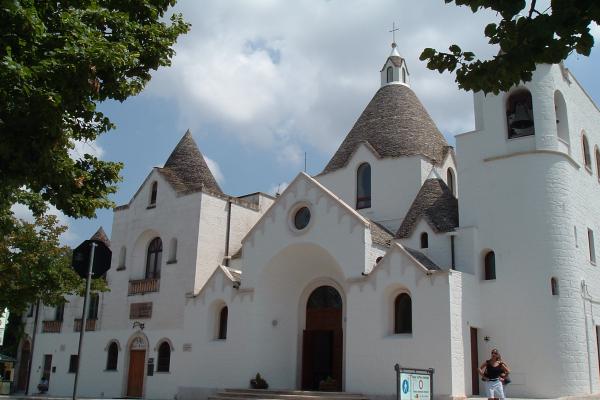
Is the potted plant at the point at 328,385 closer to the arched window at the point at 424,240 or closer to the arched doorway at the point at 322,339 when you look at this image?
the arched doorway at the point at 322,339

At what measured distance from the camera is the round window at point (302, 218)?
78.6 feet

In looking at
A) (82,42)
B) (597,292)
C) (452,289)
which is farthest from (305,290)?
(82,42)

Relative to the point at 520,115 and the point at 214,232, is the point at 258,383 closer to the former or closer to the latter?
the point at 214,232

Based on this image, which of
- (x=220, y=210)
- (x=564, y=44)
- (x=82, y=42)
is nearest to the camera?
(x=564, y=44)

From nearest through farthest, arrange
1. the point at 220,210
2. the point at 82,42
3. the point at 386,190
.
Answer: the point at 82,42
the point at 386,190
the point at 220,210

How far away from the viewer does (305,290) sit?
25.4 metres

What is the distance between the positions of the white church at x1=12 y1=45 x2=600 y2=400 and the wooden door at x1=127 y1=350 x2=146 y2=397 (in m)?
0.05

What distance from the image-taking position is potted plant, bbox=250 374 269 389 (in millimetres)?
22953

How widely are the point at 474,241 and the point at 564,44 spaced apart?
50.4 ft

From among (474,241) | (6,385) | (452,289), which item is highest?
(474,241)

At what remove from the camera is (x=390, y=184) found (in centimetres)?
2719

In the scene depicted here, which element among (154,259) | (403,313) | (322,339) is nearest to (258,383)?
(322,339)

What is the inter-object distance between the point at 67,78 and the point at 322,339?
16616 millimetres

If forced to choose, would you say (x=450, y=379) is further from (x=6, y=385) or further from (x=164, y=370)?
(x=6, y=385)
